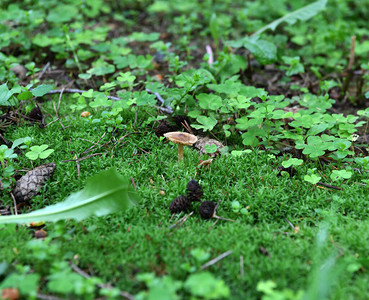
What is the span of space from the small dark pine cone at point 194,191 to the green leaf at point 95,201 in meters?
0.47

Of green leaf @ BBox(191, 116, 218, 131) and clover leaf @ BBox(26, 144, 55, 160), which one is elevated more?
clover leaf @ BBox(26, 144, 55, 160)

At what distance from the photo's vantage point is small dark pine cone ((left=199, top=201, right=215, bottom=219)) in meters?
2.42

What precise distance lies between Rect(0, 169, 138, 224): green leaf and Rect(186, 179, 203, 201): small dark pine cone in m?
0.47

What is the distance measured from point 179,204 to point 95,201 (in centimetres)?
59

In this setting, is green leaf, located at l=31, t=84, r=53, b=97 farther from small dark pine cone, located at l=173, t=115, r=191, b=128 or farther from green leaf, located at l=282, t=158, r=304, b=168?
green leaf, located at l=282, t=158, r=304, b=168

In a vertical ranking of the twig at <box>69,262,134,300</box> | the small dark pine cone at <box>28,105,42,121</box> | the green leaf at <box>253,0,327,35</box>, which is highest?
the green leaf at <box>253,0,327,35</box>

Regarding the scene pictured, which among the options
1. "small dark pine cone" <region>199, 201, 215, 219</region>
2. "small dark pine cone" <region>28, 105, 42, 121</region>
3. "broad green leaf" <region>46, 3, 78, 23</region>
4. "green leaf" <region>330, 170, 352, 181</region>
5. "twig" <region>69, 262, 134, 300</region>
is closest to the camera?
"twig" <region>69, 262, 134, 300</region>

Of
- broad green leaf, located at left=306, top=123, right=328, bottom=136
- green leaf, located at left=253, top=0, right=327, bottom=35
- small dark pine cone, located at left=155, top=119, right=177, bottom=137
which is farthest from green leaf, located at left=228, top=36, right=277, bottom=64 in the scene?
small dark pine cone, located at left=155, top=119, right=177, bottom=137

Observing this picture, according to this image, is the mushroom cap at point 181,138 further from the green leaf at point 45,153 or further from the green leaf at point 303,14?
the green leaf at point 303,14

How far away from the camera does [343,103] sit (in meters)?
4.14

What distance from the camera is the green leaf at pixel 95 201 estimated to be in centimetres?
222

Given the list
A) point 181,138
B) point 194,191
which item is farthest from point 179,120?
point 194,191

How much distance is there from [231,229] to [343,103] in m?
2.69

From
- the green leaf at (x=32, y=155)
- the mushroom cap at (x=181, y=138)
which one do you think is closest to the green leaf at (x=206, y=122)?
the mushroom cap at (x=181, y=138)
